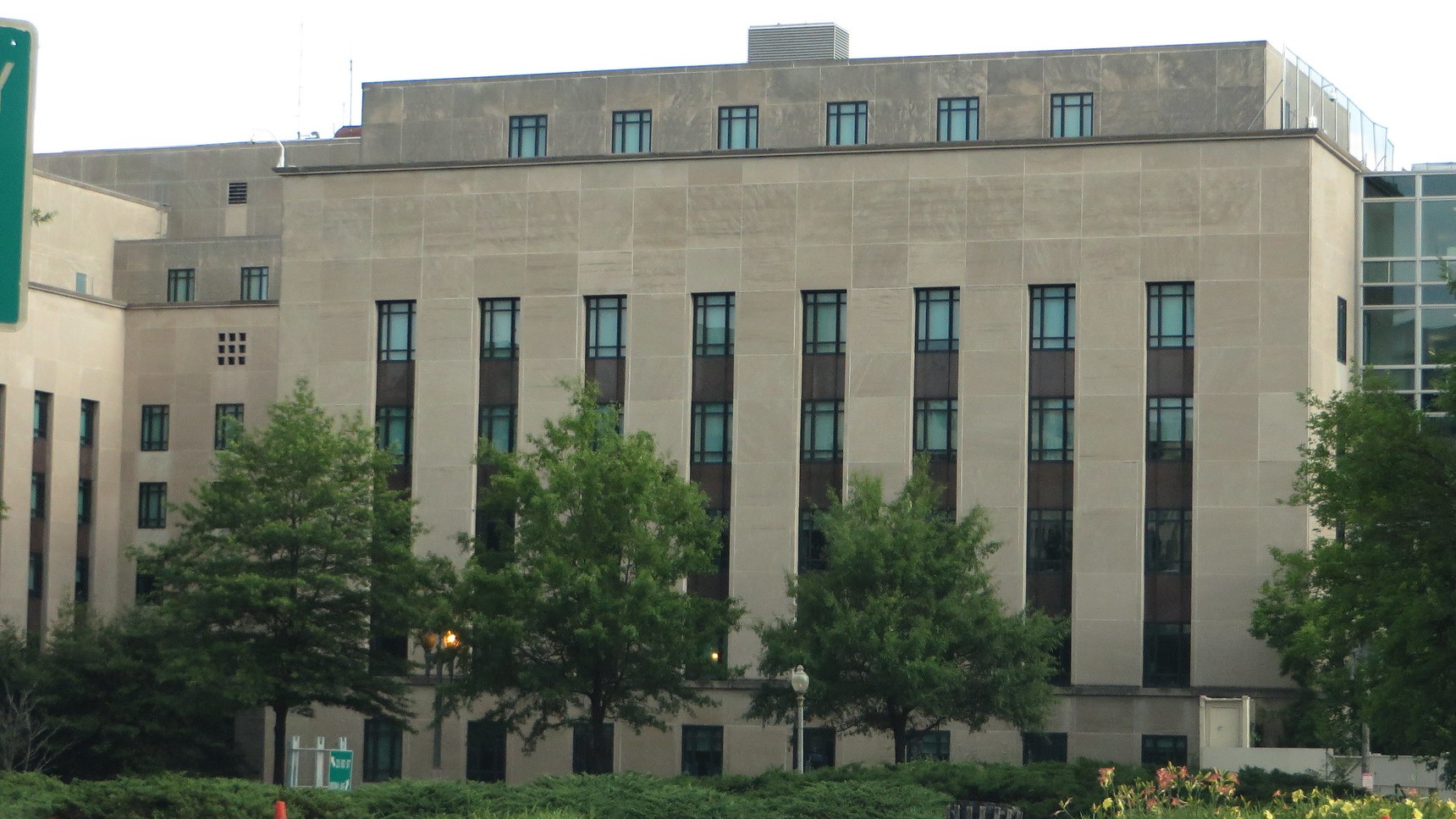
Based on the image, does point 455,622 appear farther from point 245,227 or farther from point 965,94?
point 245,227

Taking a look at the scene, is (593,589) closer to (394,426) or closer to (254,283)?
(394,426)

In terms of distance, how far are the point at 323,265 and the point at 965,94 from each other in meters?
21.8

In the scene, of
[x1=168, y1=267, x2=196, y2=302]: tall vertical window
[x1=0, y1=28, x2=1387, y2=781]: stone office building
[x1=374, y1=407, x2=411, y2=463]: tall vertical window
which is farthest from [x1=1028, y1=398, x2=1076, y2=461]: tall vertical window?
[x1=168, y1=267, x2=196, y2=302]: tall vertical window

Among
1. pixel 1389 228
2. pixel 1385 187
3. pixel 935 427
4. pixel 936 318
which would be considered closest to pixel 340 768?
pixel 935 427

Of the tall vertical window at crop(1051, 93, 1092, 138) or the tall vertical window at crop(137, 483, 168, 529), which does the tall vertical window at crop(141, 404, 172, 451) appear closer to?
the tall vertical window at crop(137, 483, 168, 529)

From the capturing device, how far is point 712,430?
209 ft

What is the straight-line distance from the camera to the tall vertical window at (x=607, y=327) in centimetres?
6469

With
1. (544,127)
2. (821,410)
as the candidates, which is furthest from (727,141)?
(821,410)

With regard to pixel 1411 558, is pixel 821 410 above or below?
above

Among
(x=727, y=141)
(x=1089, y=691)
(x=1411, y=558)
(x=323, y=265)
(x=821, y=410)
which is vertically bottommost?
(x=1089, y=691)

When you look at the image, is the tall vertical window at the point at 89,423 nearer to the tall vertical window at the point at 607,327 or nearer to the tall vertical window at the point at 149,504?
the tall vertical window at the point at 149,504

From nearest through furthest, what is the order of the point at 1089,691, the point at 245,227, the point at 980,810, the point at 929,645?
the point at 980,810 → the point at 929,645 → the point at 1089,691 → the point at 245,227

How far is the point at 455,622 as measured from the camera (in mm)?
52406

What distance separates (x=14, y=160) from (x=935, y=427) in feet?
178
